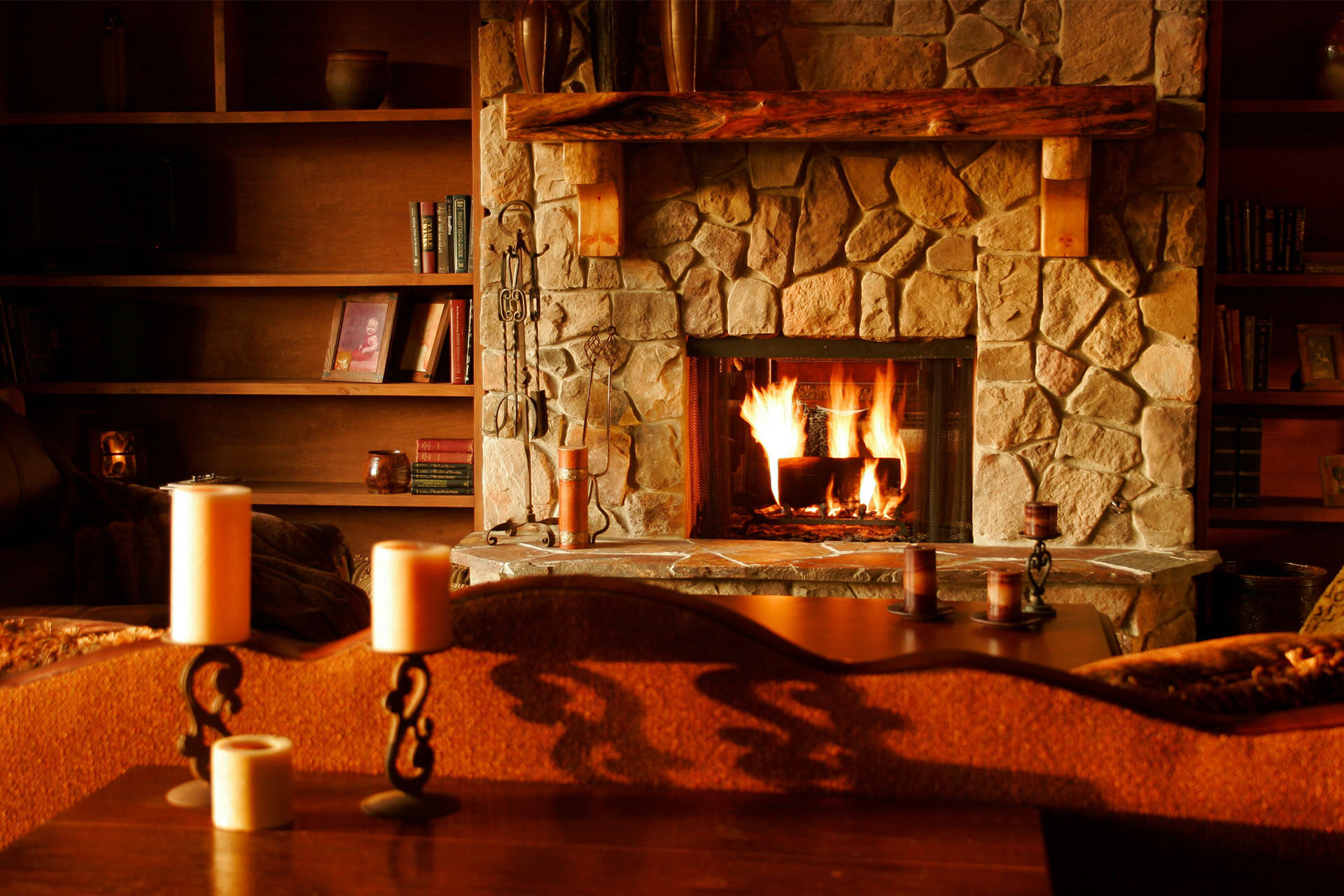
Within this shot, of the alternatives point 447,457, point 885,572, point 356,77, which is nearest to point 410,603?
point 885,572

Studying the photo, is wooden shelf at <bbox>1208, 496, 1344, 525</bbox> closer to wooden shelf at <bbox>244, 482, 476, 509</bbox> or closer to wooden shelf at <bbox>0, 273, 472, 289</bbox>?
wooden shelf at <bbox>244, 482, 476, 509</bbox>

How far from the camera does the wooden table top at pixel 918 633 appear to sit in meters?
→ 2.10

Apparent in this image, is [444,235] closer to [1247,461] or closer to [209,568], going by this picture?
[1247,461]

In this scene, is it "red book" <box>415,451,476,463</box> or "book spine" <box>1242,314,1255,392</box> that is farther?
"red book" <box>415,451,476,463</box>

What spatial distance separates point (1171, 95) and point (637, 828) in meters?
3.10

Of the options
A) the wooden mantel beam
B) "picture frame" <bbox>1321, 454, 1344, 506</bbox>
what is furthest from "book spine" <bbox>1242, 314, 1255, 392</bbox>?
the wooden mantel beam

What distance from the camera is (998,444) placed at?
11.6 feet

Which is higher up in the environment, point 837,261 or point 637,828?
point 837,261

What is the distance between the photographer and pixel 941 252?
3.52 m

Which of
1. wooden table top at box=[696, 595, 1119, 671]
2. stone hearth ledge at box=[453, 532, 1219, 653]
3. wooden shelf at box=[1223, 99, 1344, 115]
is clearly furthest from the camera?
wooden shelf at box=[1223, 99, 1344, 115]

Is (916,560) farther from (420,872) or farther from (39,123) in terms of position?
(39,123)

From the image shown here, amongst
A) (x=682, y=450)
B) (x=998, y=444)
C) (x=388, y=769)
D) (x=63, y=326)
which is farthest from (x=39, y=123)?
(x=388, y=769)

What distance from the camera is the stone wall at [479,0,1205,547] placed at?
343 centimetres

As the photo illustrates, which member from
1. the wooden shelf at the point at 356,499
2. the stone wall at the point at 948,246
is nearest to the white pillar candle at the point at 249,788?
the stone wall at the point at 948,246
